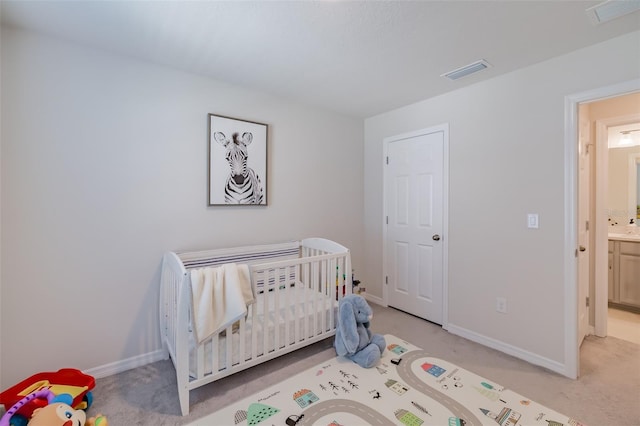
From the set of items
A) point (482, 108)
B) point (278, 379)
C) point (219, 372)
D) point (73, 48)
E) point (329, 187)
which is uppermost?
point (73, 48)

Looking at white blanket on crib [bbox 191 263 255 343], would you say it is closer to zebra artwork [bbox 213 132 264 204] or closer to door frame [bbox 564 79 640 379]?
zebra artwork [bbox 213 132 264 204]

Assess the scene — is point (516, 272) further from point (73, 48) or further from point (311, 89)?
point (73, 48)

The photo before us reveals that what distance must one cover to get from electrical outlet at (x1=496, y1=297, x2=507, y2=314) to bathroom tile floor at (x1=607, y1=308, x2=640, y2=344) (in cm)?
116

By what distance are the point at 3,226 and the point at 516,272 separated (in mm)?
3507

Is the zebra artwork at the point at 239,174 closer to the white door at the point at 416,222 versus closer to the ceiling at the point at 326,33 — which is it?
the ceiling at the point at 326,33

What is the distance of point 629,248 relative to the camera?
300 cm

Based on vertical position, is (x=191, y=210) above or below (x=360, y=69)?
below

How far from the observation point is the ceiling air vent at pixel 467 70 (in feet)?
6.80

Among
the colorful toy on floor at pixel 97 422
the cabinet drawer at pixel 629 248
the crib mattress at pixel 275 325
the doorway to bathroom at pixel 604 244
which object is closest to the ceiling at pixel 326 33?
the doorway to bathroom at pixel 604 244

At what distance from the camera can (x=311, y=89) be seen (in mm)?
2578

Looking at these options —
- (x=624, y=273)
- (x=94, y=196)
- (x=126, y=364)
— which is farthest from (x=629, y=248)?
(x=94, y=196)

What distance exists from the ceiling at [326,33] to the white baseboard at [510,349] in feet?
7.16

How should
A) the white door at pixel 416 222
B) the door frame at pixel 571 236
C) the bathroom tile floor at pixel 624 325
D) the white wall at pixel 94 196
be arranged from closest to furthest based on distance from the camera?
the white wall at pixel 94 196, the door frame at pixel 571 236, the bathroom tile floor at pixel 624 325, the white door at pixel 416 222

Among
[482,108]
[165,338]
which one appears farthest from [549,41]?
[165,338]
